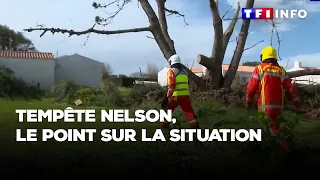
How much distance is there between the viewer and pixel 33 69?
34.4 m

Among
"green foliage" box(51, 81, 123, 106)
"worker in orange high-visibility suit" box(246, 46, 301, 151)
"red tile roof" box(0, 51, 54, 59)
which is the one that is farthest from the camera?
"red tile roof" box(0, 51, 54, 59)

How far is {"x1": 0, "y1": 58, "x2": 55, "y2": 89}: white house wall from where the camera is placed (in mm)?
33062

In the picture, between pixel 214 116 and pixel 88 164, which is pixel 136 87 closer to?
pixel 214 116

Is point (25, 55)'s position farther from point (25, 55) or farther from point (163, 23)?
point (163, 23)

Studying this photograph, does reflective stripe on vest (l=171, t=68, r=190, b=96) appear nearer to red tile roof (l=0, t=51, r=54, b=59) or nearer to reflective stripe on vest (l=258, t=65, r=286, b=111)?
reflective stripe on vest (l=258, t=65, r=286, b=111)

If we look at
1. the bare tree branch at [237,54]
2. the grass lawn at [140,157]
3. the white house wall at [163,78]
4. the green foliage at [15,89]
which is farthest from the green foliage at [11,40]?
the grass lawn at [140,157]

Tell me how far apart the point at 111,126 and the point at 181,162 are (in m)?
3.96

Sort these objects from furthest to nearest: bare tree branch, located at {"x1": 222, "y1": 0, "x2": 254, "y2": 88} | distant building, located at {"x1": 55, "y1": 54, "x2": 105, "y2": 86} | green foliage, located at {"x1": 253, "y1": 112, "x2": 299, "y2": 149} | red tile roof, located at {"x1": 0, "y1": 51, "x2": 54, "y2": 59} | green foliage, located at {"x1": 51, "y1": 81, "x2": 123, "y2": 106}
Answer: distant building, located at {"x1": 55, "y1": 54, "x2": 105, "y2": 86}, red tile roof, located at {"x1": 0, "y1": 51, "x2": 54, "y2": 59}, green foliage, located at {"x1": 51, "y1": 81, "x2": 123, "y2": 106}, bare tree branch, located at {"x1": 222, "y1": 0, "x2": 254, "y2": 88}, green foliage, located at {"x1": 253, "y1": 112, "x2": 299, "y2": 149}

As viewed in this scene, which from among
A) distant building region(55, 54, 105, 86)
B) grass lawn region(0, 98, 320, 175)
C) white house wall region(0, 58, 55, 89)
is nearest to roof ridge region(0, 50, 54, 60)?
white house wall region(0, 58, 55, 89)

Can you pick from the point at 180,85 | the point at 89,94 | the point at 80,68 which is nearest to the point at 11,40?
the point at 80,68

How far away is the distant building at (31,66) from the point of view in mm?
33094

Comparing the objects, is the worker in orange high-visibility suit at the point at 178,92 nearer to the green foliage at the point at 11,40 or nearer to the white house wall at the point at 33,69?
the white house wall at the point at 33,69

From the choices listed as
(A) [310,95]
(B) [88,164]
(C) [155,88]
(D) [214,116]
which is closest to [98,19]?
(C) [155,88]

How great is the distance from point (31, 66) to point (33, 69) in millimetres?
285
